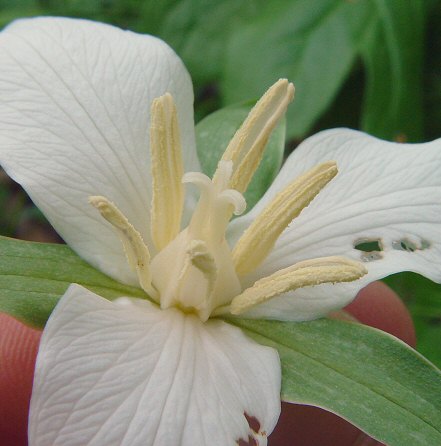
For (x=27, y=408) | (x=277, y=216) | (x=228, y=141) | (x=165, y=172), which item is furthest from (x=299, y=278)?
(x=27, y=408)

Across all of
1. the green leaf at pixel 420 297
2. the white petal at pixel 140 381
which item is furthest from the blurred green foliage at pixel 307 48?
the white petal at pixel 140 381

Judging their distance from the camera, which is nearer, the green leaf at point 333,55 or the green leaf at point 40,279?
Answer: the green leaf at point 40,279

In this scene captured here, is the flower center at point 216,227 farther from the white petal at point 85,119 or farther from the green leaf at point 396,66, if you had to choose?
the green leaf at point 396,66

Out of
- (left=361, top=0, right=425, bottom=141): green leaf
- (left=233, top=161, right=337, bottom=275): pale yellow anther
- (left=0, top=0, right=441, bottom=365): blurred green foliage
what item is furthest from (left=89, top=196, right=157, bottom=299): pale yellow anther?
(left=361, top=0, right=425, bottom=141): green leaf

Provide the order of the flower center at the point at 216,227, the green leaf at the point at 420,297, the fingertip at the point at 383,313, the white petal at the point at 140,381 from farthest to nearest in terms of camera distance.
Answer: the green leaf at the point at 420,297
the fingertip at the point at 383,313
the flower center at the point at 216,227
the white petal at the point at 140,381

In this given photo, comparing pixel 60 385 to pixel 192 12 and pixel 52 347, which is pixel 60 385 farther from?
pixel 192 12

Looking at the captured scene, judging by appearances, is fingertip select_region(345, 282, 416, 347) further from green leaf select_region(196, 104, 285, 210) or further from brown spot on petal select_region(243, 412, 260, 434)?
brown spot on petal select_region(243, 412, 260, 434)

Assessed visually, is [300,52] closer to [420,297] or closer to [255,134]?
[420,297]
